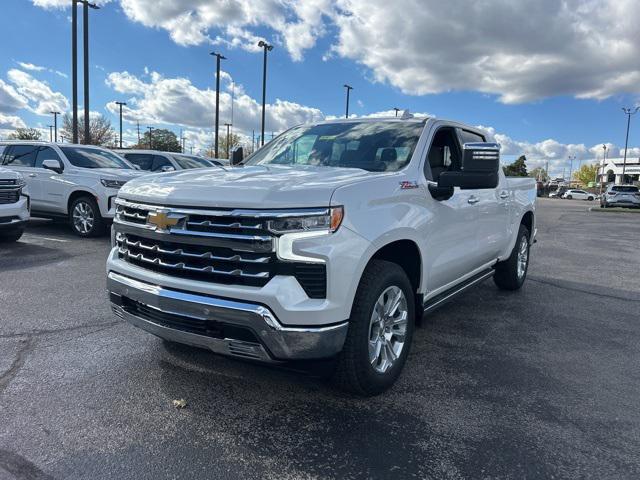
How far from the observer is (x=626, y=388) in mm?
3611

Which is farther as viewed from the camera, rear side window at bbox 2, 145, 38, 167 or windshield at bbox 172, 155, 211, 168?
windshield at bbox 172, 155, 211, 168

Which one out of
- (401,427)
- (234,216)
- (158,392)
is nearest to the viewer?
(234,216)

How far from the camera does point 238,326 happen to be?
2734mm

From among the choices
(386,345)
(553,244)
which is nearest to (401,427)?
(386,345)

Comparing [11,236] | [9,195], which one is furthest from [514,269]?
[11,236]

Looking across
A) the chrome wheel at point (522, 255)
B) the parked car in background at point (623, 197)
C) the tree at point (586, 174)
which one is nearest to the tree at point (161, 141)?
the parked car in background at point (623, 197)

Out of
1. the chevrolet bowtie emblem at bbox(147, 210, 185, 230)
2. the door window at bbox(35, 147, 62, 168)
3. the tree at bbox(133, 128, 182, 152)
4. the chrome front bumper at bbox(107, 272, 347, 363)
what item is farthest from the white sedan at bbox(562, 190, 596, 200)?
the chevrolet bowtie emblem at bbox(147, 210, 185, 230)

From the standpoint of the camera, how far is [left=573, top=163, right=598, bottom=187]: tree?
129438 mm

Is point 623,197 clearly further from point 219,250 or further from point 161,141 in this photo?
point 161,141

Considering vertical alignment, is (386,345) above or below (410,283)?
below

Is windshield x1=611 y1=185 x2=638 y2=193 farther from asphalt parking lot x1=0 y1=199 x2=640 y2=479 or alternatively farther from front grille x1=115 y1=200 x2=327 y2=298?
front grille x1=115 y1=200 x2=327 y2=298

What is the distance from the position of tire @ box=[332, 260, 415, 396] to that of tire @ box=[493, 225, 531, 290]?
307 centimetres

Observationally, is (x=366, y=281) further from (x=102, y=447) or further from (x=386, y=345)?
(x=102, y=447)

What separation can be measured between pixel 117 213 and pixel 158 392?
1288mm
